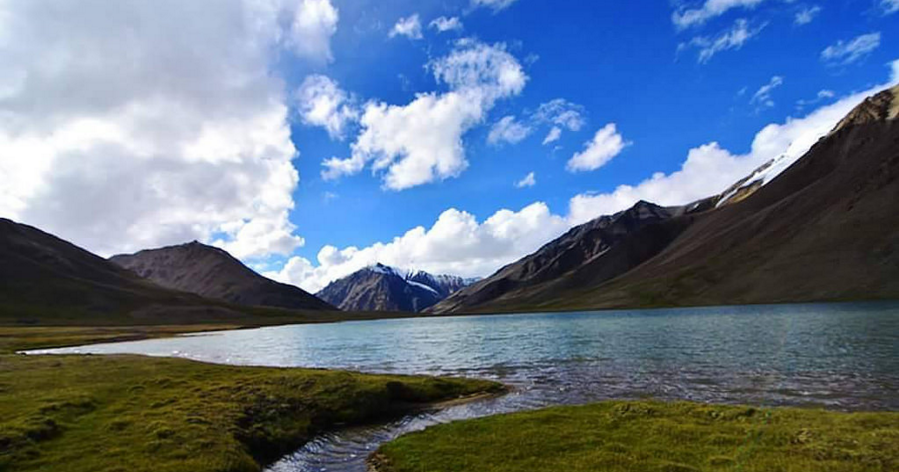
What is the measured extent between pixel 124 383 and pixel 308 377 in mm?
14777

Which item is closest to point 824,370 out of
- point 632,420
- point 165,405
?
point 632,420

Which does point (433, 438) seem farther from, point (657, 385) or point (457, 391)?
point (657, 385)

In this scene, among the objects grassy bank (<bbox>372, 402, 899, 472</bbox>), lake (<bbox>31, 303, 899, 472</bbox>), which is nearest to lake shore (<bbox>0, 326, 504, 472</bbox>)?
lake (<bbox>31, 303, 899, 472</bbox>)

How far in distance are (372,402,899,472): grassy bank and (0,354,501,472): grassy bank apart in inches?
322

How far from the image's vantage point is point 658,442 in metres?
23.2

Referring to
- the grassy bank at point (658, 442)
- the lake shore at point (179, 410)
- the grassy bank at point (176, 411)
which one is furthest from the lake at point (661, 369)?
the grassy bank at point (658, 442)

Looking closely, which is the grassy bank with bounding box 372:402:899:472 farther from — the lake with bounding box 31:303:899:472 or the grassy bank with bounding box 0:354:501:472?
the grassy bank with bounding box 0:354:501:472

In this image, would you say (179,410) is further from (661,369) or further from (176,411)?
(661,369)

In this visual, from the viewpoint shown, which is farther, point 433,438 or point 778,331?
point 778,331

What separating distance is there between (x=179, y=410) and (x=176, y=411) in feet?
1.42

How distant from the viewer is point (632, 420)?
90.2 ft

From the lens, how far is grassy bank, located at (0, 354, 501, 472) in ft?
75.0

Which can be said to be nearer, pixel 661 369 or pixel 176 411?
pixel 176 411

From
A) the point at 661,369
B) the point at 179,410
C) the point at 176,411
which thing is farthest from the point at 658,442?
the point at 661,369
